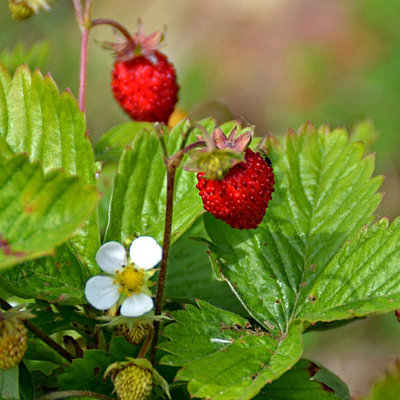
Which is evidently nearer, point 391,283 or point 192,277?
point 391,283

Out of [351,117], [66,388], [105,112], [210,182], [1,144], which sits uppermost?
[210,182]

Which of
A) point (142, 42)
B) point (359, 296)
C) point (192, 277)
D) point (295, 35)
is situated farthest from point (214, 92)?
point (359, 296)

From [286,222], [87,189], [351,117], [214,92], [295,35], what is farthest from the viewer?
[295,35]

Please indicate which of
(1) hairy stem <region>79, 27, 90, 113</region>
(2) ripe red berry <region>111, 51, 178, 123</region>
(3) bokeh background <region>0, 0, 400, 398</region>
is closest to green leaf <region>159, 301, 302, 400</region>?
(1) hairy stem <region>79, 27, 90, 113</region>

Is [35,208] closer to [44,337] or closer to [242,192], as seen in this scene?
[44,337]

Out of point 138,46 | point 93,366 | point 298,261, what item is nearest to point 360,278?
point 298,261

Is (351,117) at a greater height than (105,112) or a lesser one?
greater

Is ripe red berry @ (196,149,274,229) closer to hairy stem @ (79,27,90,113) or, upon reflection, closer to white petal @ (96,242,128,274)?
white petal @ (96,242,128,274)

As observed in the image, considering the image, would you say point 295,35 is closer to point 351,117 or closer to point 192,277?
point 351,117
